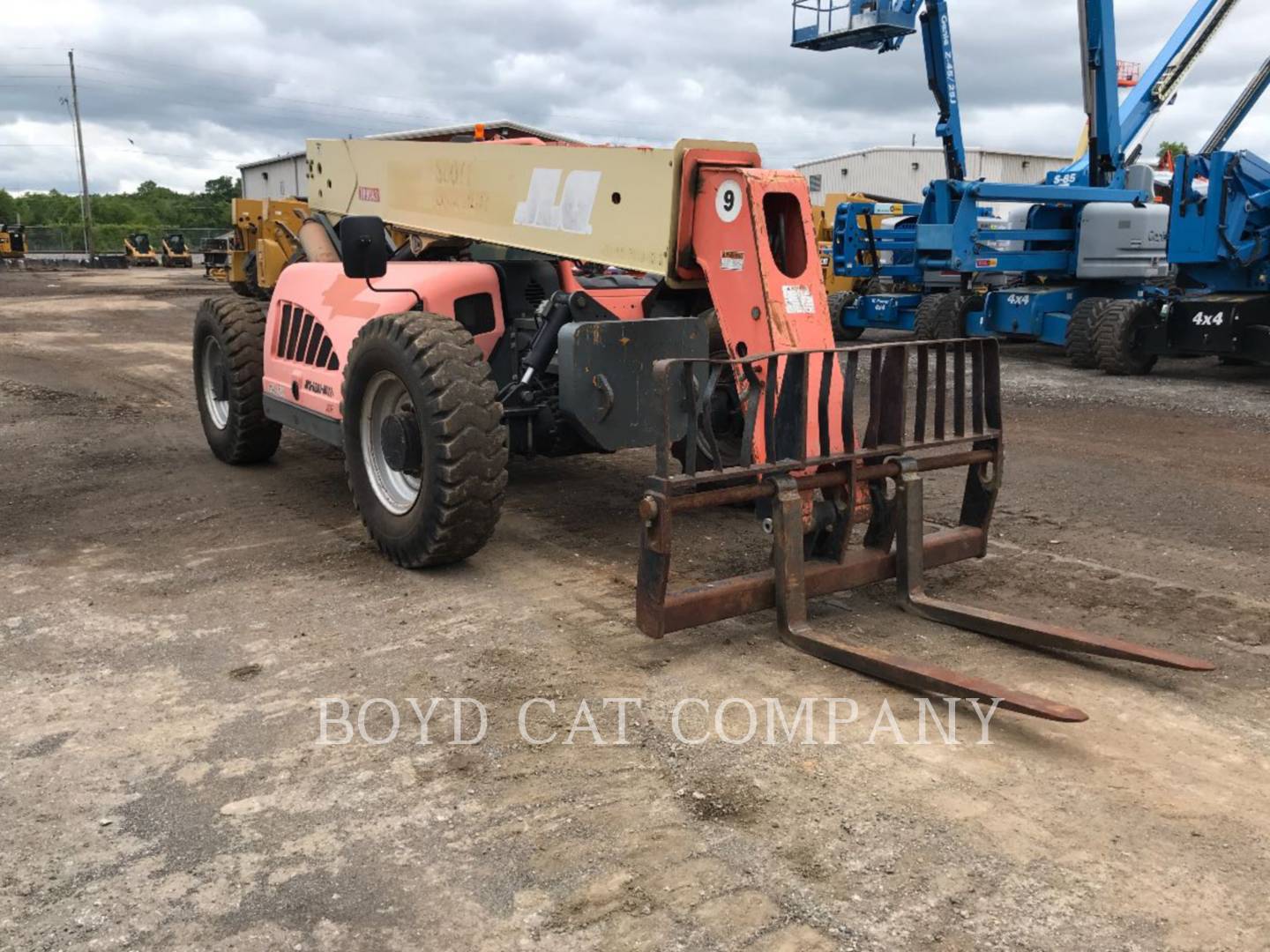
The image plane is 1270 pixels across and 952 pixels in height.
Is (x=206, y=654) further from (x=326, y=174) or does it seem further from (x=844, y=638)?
(x=326, y=174)

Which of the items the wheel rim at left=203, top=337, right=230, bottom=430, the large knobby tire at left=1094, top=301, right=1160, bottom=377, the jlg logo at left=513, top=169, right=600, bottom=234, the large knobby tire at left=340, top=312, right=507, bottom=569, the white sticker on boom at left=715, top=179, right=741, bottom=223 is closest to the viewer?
the white sticker on boom at left=715, top=179, right=741, bottom=223

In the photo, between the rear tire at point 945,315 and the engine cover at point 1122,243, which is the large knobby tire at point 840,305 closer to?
A: the rear tire at point 945,315

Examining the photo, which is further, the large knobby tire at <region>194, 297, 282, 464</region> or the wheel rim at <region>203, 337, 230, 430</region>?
the wheel rim at <region>203, 337, 230, 430</region>

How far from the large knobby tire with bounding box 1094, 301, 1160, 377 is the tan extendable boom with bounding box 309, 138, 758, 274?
9.50 m

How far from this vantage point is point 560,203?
18.2 ft

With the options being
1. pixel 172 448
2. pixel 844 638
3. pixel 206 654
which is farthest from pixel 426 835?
pixel 172 448

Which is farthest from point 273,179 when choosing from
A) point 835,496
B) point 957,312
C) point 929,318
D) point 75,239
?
point 835,496

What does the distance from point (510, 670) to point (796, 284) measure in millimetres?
2169

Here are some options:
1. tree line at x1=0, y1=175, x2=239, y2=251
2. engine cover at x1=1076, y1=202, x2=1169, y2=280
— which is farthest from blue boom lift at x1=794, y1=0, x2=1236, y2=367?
tree line at x1=0, y1=175, x2=239, y2=251

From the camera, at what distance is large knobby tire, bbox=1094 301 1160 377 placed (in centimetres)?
1308

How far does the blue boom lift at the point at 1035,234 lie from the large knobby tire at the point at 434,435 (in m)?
10.3

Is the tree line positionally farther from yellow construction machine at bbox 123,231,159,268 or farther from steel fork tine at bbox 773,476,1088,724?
steel fork tine at bbox 773,476,1088,724

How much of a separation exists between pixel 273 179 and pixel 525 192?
50536mm

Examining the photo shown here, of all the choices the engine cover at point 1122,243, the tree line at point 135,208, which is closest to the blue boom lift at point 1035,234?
the engine cover at point 1122,243
